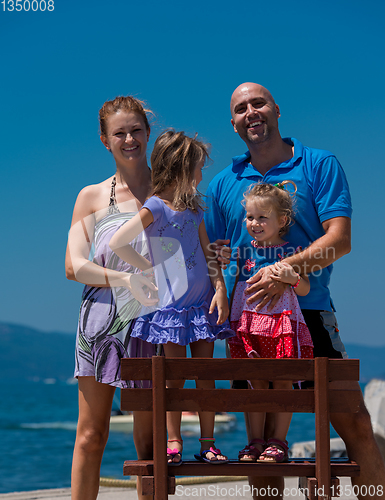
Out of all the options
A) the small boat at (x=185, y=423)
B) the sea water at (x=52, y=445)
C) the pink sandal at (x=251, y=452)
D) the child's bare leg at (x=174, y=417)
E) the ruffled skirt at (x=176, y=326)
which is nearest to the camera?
the pink sandal at (x=251, y=452)

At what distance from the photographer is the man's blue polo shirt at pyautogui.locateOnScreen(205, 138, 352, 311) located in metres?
3.66

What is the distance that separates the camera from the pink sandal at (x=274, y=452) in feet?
9.86

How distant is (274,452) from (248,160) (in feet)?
6.42

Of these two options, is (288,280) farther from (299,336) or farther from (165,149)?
(165,149)

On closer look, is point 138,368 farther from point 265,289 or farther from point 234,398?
point 265,289

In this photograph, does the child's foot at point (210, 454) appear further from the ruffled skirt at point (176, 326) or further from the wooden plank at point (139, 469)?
the ruffled skirt at point (176, 326)

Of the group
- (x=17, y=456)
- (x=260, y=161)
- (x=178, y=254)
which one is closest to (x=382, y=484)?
(x=178, y=254)

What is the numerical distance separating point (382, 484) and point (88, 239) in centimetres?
237

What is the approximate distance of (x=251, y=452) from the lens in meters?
3.08

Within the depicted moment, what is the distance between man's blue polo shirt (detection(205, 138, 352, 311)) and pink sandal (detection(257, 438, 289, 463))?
2.94 feet

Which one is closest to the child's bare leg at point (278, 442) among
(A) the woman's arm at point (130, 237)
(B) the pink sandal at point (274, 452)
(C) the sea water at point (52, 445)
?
(B) the pink sandal at point (274, 452)

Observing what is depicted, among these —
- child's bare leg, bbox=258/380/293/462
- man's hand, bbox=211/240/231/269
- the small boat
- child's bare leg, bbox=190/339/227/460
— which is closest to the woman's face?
man's hand, bbox=211/240/231/269

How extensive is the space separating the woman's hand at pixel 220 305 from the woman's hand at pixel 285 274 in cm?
31

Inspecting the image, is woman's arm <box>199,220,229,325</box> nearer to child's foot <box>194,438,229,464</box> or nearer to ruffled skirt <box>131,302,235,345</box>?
ruffled skirt <box>131,302,235,345</box>
